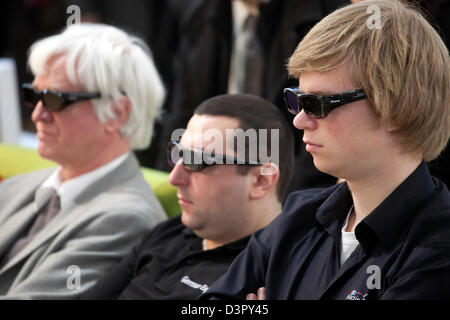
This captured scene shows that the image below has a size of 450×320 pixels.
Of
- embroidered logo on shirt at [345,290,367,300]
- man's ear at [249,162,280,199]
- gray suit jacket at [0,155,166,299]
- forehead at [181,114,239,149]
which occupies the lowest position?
gray suit jacket at [0,155,166,299]

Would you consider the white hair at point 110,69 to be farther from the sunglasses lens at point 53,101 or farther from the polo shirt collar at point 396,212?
the polo shirt collar at point 396,212

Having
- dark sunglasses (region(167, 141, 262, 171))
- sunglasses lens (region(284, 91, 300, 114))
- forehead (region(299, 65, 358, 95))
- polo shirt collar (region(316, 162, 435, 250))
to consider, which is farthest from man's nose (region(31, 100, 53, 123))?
polo shirt collar (region(316, 162, 435, 250))

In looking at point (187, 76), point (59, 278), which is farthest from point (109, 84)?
point (187, 76)

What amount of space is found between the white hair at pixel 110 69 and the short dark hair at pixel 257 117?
2.13ft

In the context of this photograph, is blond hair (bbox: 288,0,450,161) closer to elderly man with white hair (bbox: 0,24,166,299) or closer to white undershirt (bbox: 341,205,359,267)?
white undershirt (bbox: 341,205,359,267)

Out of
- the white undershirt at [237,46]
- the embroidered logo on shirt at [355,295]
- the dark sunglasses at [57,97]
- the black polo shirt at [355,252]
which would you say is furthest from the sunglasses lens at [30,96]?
the embroidered logo on shirt at [355,295]

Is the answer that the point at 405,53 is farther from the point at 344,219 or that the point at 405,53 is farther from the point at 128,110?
the point at 128,110

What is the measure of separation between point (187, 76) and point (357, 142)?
2574mm

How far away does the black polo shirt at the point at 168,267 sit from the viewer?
229cm

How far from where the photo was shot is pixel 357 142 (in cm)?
172

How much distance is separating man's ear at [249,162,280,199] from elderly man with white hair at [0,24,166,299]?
585 mm

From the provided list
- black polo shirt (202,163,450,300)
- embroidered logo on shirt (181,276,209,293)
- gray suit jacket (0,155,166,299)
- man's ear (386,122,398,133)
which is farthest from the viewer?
gray suit jacket (0,155,166,299)

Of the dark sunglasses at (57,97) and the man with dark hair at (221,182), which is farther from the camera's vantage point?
the dark sunglasses at (57,97)

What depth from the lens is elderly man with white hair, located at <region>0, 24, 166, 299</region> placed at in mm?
2686
